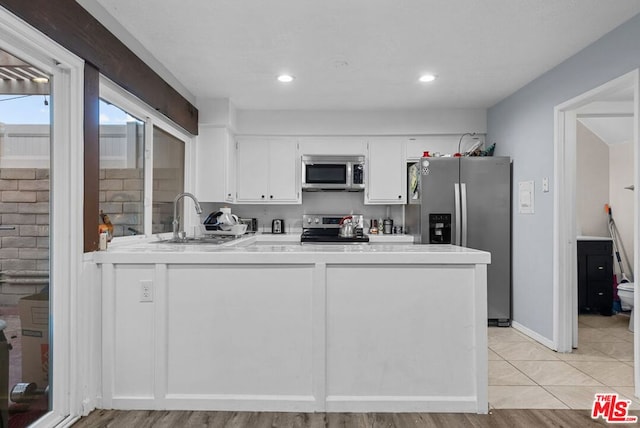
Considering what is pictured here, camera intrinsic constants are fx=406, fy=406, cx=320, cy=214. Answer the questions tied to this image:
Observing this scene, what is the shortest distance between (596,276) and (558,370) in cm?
229

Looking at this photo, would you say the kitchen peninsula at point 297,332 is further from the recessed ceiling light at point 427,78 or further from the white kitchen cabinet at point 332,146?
the white kitchen cabinet at point 332,146

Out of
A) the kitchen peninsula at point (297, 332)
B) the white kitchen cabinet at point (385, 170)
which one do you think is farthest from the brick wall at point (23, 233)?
the white kitchen cabinet at point (385, 170)

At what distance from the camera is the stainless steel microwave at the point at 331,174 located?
4.81 m

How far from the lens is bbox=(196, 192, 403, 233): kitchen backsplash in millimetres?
5195

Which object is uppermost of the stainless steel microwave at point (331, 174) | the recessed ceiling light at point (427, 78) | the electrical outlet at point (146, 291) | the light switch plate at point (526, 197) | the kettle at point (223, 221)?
the recessed ceiling light at point (427, 78)

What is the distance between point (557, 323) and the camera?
11.2 feet

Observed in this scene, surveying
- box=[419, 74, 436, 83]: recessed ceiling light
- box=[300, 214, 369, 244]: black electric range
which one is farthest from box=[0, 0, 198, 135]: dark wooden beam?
box=[419, 74, 436, 83]: recessed ceiling light

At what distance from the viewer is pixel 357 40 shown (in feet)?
9.45

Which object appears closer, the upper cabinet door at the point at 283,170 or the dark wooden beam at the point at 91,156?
the dark wooden beam at the point at 91,156

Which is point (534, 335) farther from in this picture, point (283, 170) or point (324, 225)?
point (283, 170)

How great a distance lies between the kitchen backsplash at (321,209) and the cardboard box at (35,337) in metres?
3.16

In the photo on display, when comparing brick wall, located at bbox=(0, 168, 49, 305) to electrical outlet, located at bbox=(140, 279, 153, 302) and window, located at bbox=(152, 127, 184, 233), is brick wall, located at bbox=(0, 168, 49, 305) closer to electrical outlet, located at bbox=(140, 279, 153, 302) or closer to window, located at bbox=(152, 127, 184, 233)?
electrical outlet, located at bbox=(140, 279, 153, 302)

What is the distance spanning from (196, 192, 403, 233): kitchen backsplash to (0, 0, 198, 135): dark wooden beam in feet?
6.19

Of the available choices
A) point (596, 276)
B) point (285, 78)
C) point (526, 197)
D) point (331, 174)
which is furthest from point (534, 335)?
point (285, 78)
